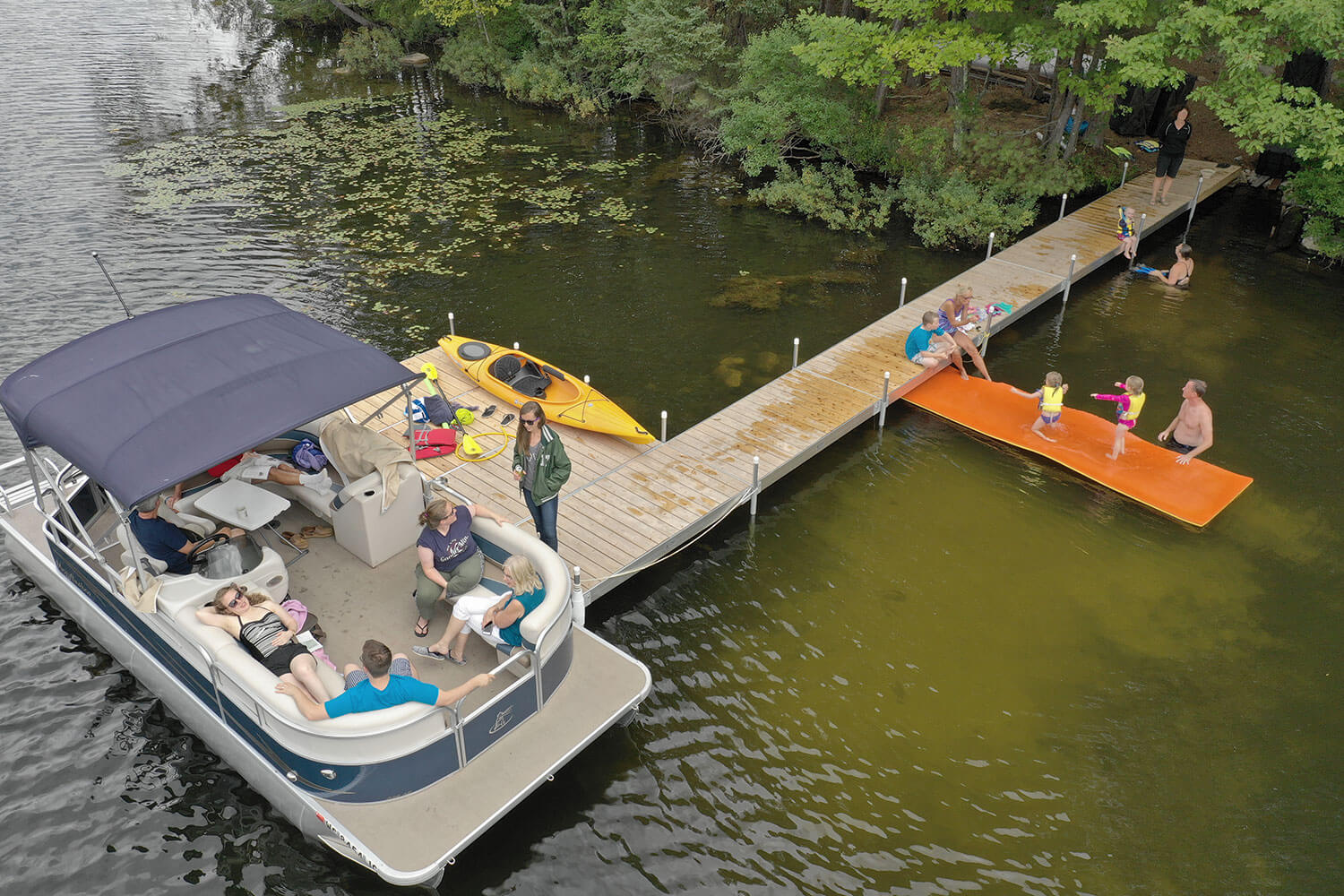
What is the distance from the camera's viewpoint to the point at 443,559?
8594mm

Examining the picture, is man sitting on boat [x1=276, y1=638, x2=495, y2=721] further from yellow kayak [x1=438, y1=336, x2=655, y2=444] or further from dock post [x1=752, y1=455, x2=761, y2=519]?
yellow kayak [x1=438, y1=336, x2=655, y2=444]

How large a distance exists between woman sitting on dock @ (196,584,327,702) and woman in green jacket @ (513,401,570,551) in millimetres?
2704

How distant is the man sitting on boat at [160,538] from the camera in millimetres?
8578

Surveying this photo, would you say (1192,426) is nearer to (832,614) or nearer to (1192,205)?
(832,614)

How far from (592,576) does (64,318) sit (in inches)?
470

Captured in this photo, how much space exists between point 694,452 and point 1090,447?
5430 millimetres

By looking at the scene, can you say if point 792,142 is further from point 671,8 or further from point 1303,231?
point 1303,231

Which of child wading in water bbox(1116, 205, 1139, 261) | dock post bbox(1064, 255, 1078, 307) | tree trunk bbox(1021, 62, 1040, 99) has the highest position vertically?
tree trunk bbox(1021, 62, 1040, 99)

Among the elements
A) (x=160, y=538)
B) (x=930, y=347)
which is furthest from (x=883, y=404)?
(x=160, y=538)

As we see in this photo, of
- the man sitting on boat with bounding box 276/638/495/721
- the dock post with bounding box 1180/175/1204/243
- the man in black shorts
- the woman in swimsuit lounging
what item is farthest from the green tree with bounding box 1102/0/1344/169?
the man sitting on boat with bounding box 276/638/495/721

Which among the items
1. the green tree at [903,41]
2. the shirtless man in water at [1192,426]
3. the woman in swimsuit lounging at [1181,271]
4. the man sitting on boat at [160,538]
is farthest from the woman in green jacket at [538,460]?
the woman in swimsuit lounging at [1181,271]

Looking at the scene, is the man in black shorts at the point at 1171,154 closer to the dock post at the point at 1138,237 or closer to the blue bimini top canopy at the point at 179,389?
the dock post at the point at 1138,237

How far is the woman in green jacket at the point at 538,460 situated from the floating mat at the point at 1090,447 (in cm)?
653

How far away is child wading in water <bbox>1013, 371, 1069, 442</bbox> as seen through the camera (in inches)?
497
